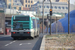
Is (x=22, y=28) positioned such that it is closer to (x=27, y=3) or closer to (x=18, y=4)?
(x=18, y=4)

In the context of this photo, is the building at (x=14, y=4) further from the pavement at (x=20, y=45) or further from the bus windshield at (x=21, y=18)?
the pavement at (x=20, y=45)

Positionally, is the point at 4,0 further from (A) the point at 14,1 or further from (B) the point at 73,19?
(B) the point at 73,19

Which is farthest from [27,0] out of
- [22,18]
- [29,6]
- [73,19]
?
[22,18]

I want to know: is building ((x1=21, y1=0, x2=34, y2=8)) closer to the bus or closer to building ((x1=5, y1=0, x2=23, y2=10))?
building ((x1=5, y1=0, x2=23, y2=10))

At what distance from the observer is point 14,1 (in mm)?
196000

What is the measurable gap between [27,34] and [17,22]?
1799 mm

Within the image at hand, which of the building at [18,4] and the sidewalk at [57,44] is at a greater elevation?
the building at [18,4]

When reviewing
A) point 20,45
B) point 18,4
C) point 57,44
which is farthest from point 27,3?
point 57,44

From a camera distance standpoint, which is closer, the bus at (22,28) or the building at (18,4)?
the bus at (22,28)

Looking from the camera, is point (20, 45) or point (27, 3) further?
point (27, 3)

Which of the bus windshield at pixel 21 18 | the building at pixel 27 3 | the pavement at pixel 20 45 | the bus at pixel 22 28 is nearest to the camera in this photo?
the pavement at pixel 20 45

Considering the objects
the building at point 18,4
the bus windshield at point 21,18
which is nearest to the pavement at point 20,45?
the bus windshield at point 21,18

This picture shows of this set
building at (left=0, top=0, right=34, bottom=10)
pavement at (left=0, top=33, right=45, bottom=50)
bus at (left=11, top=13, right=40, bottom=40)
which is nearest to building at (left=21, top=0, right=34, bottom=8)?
building at (left=0, top=0, right=34, bottom=10)

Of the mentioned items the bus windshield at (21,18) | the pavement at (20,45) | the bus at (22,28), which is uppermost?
the bus windshield at (21,18)
